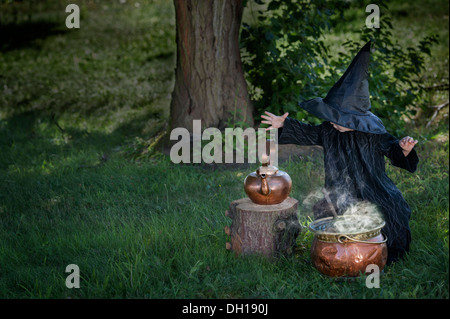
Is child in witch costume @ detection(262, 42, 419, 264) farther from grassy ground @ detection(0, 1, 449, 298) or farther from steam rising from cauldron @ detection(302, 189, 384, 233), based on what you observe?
grassy ground @ detection(0, 1, 449, 298)

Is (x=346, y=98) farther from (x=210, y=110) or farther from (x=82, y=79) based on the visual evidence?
(x=82, y=79)

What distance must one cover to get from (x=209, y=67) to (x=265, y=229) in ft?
10.6

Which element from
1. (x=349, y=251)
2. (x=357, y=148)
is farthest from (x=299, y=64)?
(x=349, y=251)

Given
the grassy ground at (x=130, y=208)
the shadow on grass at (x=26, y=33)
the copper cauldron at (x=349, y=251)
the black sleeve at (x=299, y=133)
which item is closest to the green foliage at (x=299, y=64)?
the grassy ground at (x=130, y=208)

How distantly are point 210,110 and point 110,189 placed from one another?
68.3 inches

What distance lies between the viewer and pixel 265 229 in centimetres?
374

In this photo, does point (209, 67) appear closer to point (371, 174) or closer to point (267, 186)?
point (267, 186)

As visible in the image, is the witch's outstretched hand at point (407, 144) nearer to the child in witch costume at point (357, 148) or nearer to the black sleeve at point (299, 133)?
the child in witch costume at point (357, 148)

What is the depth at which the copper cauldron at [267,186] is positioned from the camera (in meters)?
3.73

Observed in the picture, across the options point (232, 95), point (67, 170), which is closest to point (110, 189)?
point (67, 170)

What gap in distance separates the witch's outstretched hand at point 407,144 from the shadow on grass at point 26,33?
11.8m

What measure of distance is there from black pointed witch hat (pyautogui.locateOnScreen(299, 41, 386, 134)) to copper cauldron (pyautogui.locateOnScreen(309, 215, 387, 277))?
767 millimetres

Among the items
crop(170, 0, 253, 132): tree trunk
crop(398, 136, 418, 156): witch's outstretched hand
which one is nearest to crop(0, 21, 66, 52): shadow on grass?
crop(170, 0, 253, 132): tree trunk
